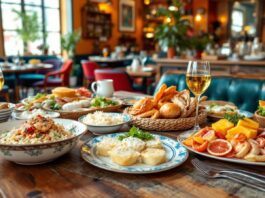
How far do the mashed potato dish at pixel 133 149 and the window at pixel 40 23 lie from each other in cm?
650

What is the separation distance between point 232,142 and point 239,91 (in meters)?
1.19

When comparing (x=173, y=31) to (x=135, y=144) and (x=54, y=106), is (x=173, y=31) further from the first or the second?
(x=135, y=144)

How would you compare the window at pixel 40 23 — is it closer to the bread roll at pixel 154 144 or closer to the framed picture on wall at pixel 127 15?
the framed picture on wall at pixel 127 15

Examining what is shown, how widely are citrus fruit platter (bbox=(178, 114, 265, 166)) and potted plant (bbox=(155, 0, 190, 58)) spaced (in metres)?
3.78

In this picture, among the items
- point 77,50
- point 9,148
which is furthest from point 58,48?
point 9,148

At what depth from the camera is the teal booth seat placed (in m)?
1.93

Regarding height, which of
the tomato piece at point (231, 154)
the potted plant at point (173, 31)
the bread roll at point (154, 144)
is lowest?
the tomato piece at point (231, 154)

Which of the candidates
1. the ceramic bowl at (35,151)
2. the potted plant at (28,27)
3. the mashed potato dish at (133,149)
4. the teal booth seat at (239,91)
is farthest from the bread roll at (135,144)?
the potted plant at (28,27)

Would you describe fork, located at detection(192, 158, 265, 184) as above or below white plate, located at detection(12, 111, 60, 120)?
below

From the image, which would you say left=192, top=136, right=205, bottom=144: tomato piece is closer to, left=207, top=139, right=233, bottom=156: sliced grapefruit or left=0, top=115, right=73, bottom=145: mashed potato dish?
left=207, top=139, right=233, bottom=156: sliced grapefruit

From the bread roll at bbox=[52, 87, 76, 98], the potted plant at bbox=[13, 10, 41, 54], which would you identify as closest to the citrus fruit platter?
the bread roll at bbox=[52, 87, 76, 98]

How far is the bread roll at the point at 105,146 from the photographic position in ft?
2.88

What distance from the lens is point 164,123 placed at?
3.78ft

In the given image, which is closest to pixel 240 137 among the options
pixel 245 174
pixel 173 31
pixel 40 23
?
pixel 245 174
